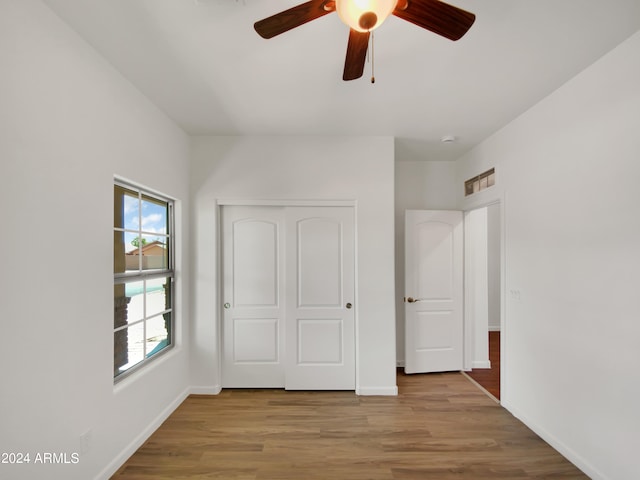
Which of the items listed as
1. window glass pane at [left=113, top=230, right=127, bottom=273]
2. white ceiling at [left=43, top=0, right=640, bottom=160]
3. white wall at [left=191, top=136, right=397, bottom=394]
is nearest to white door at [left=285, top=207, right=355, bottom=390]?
white wall at [left=191, top=136, right=397, bottom=394]

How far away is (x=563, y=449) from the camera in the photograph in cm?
207

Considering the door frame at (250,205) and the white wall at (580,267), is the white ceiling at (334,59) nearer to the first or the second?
the white wall at (580,267)

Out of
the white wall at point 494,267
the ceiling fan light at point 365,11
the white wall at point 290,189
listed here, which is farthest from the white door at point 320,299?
the white wall at point 494,267

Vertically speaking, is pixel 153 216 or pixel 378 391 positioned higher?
pixel 153 216

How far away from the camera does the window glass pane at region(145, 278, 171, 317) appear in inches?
97.6

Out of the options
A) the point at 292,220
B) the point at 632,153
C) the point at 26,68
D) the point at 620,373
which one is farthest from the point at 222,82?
the point at 620,373

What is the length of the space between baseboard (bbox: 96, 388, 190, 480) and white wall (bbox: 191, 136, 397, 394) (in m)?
0.34

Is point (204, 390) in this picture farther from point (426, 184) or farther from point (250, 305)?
point (426, 184)

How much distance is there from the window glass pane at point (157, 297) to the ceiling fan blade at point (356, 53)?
2.27m

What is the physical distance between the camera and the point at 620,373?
1704 millimetres

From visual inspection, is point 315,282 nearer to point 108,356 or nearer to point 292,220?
point 292,220

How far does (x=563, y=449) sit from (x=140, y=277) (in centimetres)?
341

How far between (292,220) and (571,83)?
8.14 feet

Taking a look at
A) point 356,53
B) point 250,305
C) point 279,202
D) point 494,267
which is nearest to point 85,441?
point 250,305
